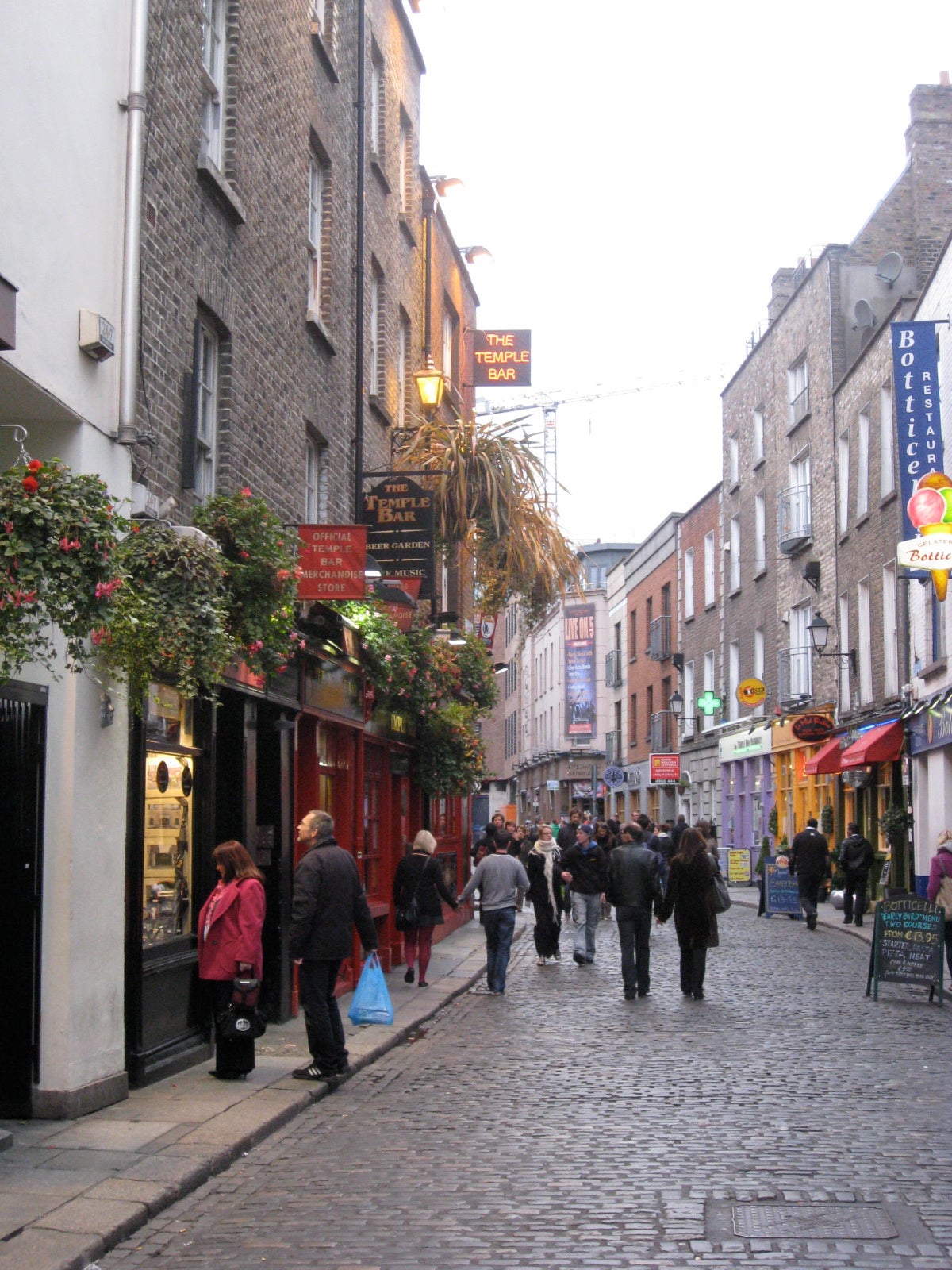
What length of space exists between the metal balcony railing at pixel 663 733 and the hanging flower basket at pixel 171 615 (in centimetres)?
3928

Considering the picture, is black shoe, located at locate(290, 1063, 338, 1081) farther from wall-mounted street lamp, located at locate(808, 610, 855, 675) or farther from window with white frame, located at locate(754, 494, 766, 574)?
window with white frame, located at locate(754, 494, 766, 574)

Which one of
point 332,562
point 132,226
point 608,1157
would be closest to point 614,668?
point 332,562

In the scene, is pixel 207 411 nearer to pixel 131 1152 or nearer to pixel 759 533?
pixel 131 1152

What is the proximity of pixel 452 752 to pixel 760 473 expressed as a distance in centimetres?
1999

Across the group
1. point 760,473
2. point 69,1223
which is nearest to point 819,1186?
point 69,1223

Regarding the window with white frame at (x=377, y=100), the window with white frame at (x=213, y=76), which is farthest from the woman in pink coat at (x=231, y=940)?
the window with white frame at (x=377, y=100)

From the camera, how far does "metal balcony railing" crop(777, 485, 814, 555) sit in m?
33.5

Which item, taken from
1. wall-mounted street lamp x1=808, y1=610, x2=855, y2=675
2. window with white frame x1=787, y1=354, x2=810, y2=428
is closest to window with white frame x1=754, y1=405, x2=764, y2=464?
window with white frame x1=787, y1=354, x2=810, y2=428

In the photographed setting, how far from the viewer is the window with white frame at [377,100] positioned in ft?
66.8

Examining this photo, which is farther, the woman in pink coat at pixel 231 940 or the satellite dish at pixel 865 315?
the satellite dish at pixel 865 315

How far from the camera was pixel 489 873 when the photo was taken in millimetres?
16734

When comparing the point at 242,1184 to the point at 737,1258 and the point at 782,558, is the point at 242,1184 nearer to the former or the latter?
the point at 737,1258

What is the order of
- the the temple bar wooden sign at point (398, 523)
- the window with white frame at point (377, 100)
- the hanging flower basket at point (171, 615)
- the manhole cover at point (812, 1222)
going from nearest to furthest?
the manhole cover at point (812, 1222)
the hanging flower basket at point (171, 615)
the the temple bar wooden sign at point (398, 523)
the window with white frame at point (377, 100)

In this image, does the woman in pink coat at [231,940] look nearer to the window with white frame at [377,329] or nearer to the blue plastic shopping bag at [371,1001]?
the blue plastic shopping bag at [371,1001]
